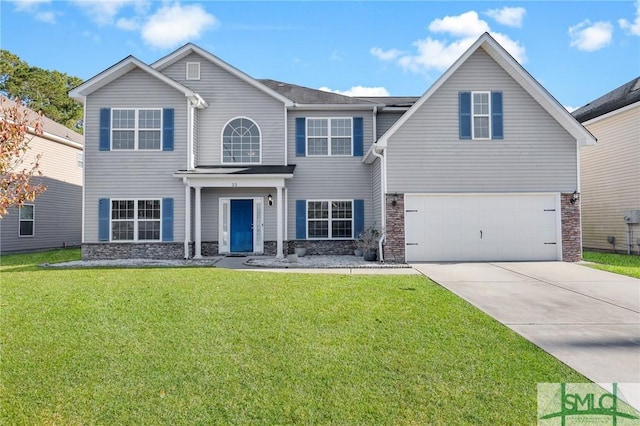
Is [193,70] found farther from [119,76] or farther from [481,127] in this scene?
[481,127]

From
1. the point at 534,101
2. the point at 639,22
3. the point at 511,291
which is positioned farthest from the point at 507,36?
the point at 511,291

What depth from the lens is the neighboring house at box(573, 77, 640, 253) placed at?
15000mm

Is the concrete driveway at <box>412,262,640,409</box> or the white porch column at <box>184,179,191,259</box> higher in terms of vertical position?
the white porch column at <box>184,179,191,259</box>

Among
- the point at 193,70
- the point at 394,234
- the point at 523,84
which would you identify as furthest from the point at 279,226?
the point at 523,84

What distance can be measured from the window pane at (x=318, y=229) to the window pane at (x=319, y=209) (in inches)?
8.4

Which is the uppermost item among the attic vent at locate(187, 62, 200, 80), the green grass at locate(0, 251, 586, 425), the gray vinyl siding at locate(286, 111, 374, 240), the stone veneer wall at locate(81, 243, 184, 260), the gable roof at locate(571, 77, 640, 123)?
the attic vent at locate(187, 62, 200, 80)

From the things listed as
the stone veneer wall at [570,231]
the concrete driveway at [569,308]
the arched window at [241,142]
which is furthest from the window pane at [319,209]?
the stone veneer wall at [570,231]

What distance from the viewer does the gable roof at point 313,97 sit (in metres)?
15.8

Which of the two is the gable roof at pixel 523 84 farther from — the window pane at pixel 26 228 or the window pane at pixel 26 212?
the window pane at pixel 26 228

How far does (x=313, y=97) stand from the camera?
16219 millimetres

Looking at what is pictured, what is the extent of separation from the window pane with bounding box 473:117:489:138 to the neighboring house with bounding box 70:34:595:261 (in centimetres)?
5

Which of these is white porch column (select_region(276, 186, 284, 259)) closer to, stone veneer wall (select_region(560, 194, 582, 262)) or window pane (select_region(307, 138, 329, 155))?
window pane (select_region(307, 138, 329, 155))

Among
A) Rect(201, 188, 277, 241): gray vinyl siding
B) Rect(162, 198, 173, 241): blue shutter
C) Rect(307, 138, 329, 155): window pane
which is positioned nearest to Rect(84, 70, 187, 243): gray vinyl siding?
Rect(162, 198, 173, 241): blue shutter

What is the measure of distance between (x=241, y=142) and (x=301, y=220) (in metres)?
3.84
